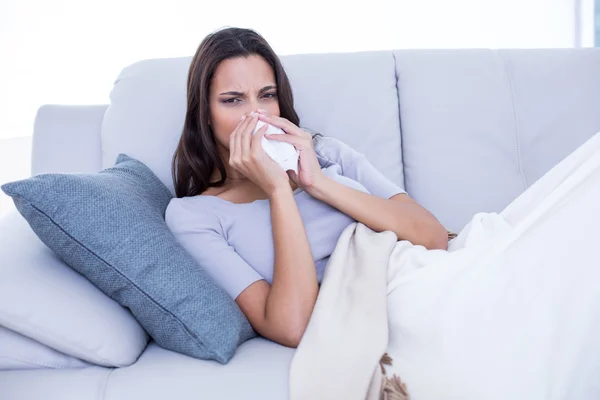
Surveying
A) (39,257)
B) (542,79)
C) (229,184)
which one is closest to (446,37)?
(542,79)

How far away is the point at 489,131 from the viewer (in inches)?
74.0

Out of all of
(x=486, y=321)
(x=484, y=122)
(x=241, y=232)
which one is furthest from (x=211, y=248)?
(x=484, y=122)

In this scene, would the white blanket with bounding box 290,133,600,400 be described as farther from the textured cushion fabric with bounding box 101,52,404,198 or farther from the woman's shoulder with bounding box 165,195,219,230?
the textured cushion fabric with bounding box 101,52,404,198

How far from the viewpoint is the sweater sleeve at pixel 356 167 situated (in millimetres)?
1583

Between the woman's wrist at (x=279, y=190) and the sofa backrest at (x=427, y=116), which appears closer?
the woman's wrist at (x=279, y=190)

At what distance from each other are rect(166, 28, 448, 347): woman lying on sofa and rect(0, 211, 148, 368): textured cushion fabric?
0.75 ft

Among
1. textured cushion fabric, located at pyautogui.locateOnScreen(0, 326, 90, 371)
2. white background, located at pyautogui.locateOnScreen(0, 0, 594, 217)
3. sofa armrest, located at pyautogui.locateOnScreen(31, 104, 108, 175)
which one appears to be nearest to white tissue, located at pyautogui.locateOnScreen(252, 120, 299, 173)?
textured cushion fabric, located at pyautogui.locateOnScreen(0, 326, 90, 371)

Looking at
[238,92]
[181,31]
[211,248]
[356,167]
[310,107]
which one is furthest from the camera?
[181,31]

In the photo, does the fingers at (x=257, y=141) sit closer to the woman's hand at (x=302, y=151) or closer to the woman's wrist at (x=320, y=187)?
the woman's hand at (x=302, y=151)

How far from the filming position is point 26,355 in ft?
3.79

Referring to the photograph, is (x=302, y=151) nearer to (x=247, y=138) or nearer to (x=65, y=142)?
(x=247, y=138)

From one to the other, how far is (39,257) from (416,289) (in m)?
0.72

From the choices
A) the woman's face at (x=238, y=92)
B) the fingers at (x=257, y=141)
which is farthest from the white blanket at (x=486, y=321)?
the woman's face at (x=238, y=92)

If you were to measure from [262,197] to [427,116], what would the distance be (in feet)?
2.01
